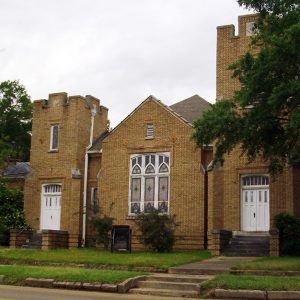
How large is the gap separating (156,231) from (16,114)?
1166 inches

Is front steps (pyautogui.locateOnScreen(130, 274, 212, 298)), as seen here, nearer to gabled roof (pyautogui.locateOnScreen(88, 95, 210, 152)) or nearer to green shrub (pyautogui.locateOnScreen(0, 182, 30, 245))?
gabled roof (pyautogui.locateOnScreen(88, 95, 210, 152))

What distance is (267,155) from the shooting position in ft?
67.7

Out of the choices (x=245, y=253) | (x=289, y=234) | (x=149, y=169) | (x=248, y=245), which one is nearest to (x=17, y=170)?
(x=149, y=169)

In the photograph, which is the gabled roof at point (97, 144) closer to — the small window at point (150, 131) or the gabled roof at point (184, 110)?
the gabled roof at point (184, 110)

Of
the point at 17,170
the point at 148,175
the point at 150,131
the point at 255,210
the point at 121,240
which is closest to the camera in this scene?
the point at 121,240

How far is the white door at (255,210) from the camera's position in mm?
26438

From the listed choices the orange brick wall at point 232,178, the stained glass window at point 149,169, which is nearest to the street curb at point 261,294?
the orange brick wall at point 232,178

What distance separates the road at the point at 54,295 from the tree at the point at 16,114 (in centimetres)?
3406

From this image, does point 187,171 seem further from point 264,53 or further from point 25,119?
point 25,119

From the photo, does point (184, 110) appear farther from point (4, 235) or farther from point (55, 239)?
point (4, 235)

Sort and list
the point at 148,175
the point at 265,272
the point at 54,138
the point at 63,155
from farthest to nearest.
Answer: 1. the point at 54,138
2. the point at 63,155
3. the point at 148,175
4. the point at 265,272

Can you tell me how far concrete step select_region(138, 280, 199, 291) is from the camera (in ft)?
55.3

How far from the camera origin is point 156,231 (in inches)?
1001

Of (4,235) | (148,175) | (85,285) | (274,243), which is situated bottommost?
(85,285)
